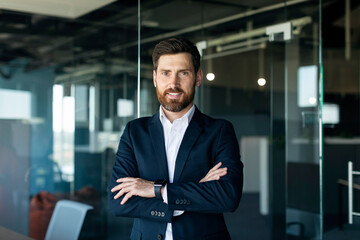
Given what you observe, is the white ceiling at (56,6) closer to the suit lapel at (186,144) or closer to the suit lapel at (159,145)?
the suit lapel at (159,145)

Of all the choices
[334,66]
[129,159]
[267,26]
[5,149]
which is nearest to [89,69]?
[5,149]

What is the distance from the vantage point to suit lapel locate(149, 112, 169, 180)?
1.92 metres

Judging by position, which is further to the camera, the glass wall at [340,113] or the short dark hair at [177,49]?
the glass wall at [340,113]

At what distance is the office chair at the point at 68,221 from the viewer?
2.72m

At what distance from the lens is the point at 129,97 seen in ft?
14.4

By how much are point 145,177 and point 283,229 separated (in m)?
2.97

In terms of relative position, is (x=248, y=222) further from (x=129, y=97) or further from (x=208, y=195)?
(x=208, y=195)

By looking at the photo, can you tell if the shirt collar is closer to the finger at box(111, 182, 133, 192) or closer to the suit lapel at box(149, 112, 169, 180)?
the suit lapel at box(149, 112, 169, 180)

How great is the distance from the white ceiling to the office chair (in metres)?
2.73

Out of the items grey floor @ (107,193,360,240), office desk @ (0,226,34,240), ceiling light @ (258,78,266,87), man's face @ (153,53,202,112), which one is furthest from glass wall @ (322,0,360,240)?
office desk @ (0,226,34,240)

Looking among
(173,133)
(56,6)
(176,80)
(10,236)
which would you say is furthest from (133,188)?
(56,6)

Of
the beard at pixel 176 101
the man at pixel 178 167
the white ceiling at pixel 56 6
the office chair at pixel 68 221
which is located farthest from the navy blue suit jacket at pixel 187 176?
the white ceiling at pixel 56 6

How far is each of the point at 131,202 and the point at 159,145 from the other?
12.1 inches

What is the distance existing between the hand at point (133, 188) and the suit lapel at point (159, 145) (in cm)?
9
